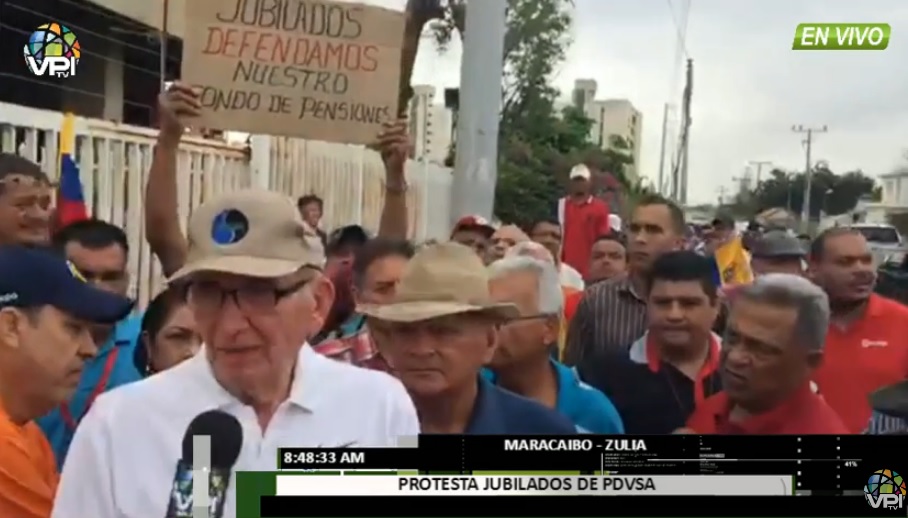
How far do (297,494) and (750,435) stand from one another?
2.44ft

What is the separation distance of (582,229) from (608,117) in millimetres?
219

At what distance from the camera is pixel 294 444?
2020 mm

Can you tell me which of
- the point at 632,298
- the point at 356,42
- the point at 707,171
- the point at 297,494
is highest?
the point at 356,42

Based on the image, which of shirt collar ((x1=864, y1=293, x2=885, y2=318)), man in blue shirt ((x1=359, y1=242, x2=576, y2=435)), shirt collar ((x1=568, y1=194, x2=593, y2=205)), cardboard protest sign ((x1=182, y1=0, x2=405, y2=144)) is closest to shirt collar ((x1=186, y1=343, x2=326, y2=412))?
man in blue shirt ((x1=359, y1=242, x2=576, y2=435))

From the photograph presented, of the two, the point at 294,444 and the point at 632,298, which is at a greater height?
the point at 632,298

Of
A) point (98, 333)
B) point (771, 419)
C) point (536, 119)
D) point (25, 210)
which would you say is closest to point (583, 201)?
point (536, 119)

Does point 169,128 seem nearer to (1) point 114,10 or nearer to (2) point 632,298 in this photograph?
(1) point 114,10

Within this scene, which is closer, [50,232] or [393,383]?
[393,383]

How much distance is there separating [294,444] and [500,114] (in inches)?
→ 25.2

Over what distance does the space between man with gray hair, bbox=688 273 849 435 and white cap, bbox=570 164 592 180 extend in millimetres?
334

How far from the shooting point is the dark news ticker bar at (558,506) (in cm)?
201

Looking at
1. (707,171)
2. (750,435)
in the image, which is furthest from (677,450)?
(707,171)

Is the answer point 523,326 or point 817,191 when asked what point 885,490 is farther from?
point 523,326

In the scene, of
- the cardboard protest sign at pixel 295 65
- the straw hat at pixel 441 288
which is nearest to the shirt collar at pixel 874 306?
the straw hat at pixel 441 288
